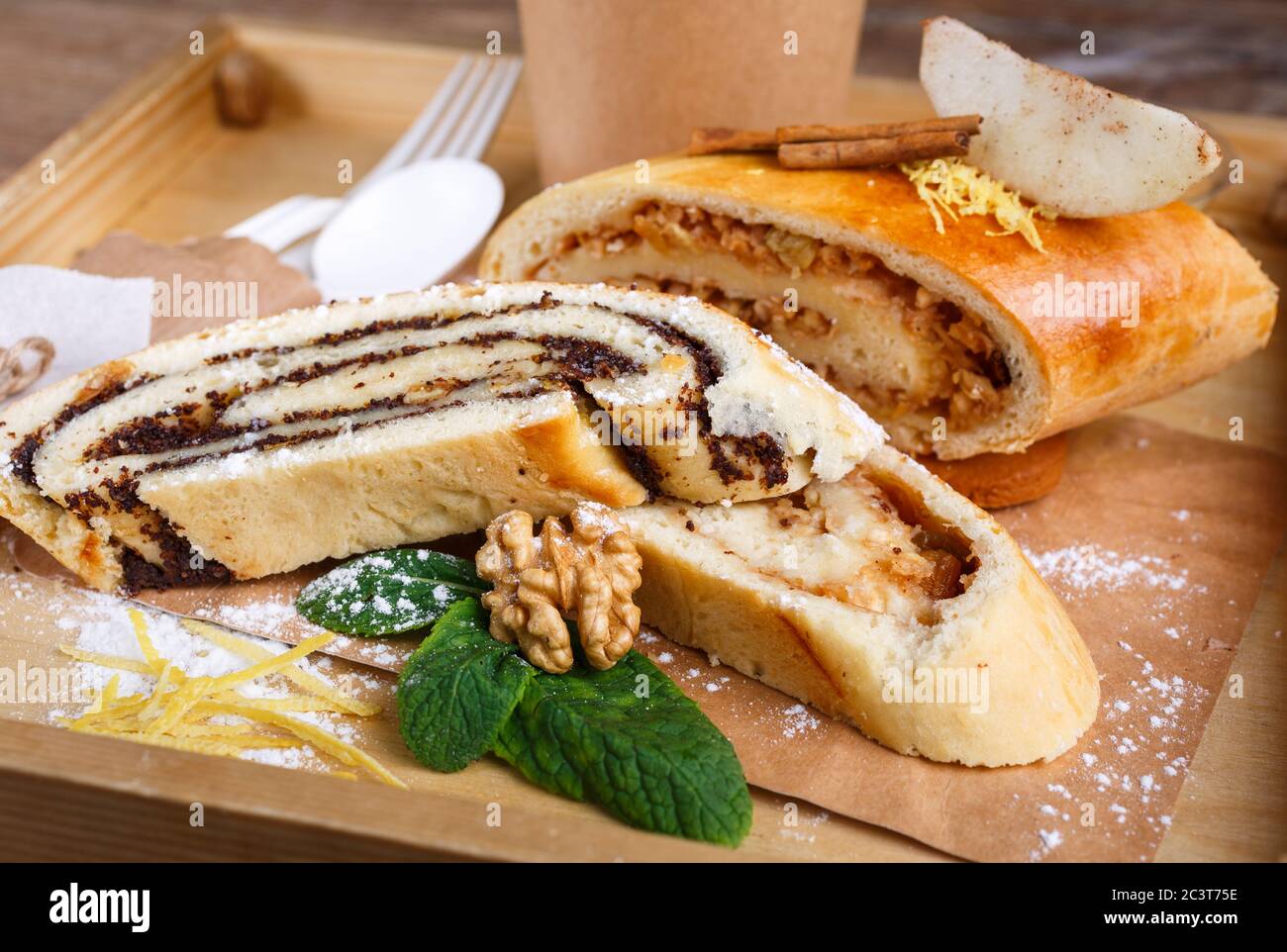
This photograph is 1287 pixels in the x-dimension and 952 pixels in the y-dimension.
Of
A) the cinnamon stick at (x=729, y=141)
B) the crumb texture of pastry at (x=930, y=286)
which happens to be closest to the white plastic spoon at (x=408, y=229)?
→ the crumb texture of pastry at (x=930, y=286)

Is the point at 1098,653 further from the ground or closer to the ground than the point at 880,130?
closer to the ground

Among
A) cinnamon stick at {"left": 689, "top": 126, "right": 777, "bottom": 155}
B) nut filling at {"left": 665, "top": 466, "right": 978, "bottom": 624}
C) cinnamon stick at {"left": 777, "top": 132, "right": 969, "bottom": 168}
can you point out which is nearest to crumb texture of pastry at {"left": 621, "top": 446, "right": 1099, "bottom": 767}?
nut filling at {"left": 665, "top": 466, "right": 978, "bottom": 624}

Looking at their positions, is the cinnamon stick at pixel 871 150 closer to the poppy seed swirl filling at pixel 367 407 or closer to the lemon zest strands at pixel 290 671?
the poppy seed swirl filling at pixel 367 407

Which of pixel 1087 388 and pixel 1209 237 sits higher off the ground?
pixel 1209 237

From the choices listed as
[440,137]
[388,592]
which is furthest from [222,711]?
[440,137]

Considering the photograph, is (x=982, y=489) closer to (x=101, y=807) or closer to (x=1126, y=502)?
(x=1126, y=502)

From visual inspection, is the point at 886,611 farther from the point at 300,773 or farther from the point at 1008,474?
the point at 300,773
